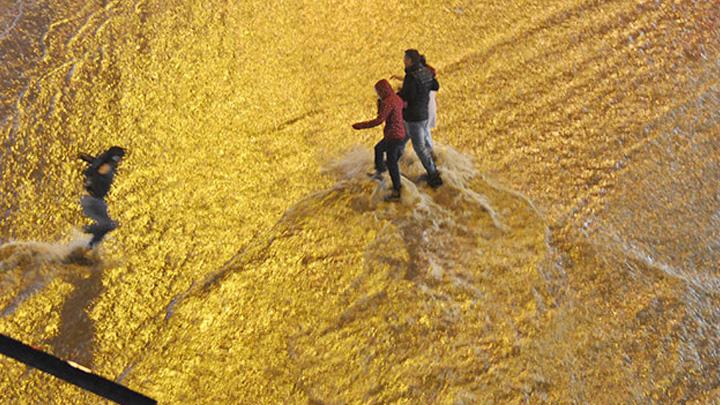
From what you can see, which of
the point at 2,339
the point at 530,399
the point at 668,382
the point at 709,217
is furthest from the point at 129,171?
the point at 709,217

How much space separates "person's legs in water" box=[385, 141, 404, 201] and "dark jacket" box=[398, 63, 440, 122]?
0.23m

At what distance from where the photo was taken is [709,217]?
4.50m

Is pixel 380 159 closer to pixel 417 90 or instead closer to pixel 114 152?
pixel 417 90

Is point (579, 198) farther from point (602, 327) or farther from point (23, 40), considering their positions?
point (23, 40)

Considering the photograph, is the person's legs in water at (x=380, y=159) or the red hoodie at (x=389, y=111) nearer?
the red hoodie at (x=389, y=111)

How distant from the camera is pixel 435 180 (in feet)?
15.1

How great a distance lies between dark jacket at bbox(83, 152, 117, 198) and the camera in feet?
13.7

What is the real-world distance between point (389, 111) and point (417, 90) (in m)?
0.31

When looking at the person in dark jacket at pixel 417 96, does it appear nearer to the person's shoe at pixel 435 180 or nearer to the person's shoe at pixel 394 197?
the person's shoe at pixel 435 180

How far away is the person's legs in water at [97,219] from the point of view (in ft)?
14.2

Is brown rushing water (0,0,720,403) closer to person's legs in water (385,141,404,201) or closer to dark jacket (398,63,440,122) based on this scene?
person's legs in water (385,141,404,201)

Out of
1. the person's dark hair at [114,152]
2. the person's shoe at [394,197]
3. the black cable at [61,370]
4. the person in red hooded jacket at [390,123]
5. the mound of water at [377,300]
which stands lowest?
the mound of water at [377,300]

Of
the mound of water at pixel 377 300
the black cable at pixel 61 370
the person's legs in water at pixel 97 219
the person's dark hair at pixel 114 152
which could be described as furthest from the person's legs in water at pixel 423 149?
the black cable at pixel 61 370

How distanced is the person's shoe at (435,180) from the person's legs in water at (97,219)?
8.58ft
